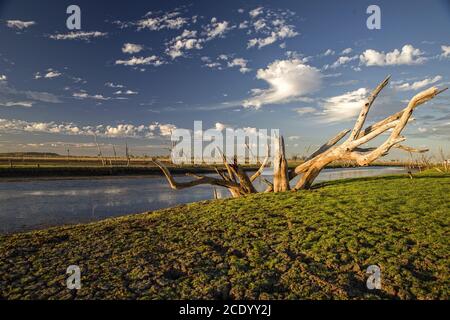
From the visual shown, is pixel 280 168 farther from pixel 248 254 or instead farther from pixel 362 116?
pixel 248 254

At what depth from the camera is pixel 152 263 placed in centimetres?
700

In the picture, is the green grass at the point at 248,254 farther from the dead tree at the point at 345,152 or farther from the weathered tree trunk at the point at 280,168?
the weathered tree trunk at the point at 280,168

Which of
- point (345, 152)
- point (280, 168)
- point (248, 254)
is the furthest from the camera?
point (280, 168)

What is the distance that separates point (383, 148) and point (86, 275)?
454 inches

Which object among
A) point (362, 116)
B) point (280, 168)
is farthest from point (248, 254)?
point (362, 116)

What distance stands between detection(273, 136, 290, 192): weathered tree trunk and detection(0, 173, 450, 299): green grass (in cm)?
434

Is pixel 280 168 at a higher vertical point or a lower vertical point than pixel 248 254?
higher

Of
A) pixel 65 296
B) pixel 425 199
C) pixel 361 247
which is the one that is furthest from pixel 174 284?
pixel 425 199

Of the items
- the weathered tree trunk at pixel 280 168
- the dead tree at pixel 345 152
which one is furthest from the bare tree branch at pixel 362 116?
the weathered tree trunk at pixel 280 168

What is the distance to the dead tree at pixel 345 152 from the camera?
12453 millimetres

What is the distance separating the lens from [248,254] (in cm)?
738

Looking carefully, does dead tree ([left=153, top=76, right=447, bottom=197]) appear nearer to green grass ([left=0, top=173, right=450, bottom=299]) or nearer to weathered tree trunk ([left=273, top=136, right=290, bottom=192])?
weathered tree trunk ([left=273, top=136, right=290, bottom=192])

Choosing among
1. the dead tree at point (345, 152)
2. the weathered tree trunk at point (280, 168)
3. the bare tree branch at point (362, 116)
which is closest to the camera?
the dead tree at point (345, 152)

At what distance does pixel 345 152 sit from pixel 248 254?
9.58 m
